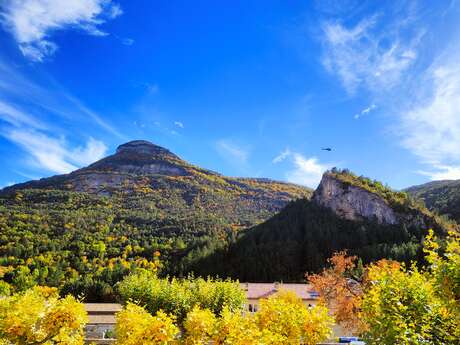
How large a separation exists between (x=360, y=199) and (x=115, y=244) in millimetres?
94809

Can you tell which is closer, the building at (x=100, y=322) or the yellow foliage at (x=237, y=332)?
the yellow foliage at (x=237, y=332)

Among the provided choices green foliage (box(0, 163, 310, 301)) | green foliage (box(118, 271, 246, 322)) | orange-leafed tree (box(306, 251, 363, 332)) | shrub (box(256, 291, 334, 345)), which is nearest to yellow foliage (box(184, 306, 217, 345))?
shrub (box(256, 291, 334, 345))

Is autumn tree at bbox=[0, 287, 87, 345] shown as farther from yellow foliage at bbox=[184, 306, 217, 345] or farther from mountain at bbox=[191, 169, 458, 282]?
mountain at bbox=[191, 169, 458, 282]

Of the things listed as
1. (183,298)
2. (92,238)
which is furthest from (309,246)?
(183,298)

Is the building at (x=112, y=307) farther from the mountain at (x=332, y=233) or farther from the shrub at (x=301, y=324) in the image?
the mountain at (x=332, y=233)

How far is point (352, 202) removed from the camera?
446 feet

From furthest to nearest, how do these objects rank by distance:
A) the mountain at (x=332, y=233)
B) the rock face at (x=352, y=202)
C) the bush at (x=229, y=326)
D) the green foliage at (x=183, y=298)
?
the rock face at (x=352, y=202) → the mountain at (x=332, y=233) → the green foliage at (x=183, y=298) → the bush at (x=229, y=326)

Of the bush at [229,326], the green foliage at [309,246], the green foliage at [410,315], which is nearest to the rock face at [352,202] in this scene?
the green foliage at [309,246]

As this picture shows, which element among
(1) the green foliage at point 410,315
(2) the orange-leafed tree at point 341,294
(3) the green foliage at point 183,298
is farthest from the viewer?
(3) the green foliage at point 183,298

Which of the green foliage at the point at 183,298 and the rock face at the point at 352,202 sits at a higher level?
the rock face at the point at 352,202

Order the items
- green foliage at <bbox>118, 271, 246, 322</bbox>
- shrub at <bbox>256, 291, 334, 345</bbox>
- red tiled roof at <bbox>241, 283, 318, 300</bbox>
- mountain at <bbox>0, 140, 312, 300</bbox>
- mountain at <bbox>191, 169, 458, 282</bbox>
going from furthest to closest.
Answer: mountain at <bbox>191, 169, 458, 282</bbox> < mountain at <bbox>0, 140, 312, 300</bbox> < red tiled roof at <bbox>241, 283, 318, 300</bbox> < green foliage at <bbox>118, 271, 246, 322</bbox> < shrub at <bbox>256, 291, 334, 345</bbox>

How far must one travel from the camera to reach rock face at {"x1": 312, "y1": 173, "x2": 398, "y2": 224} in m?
127

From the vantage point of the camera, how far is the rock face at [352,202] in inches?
4985

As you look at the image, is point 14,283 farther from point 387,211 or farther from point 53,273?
point 387,211
